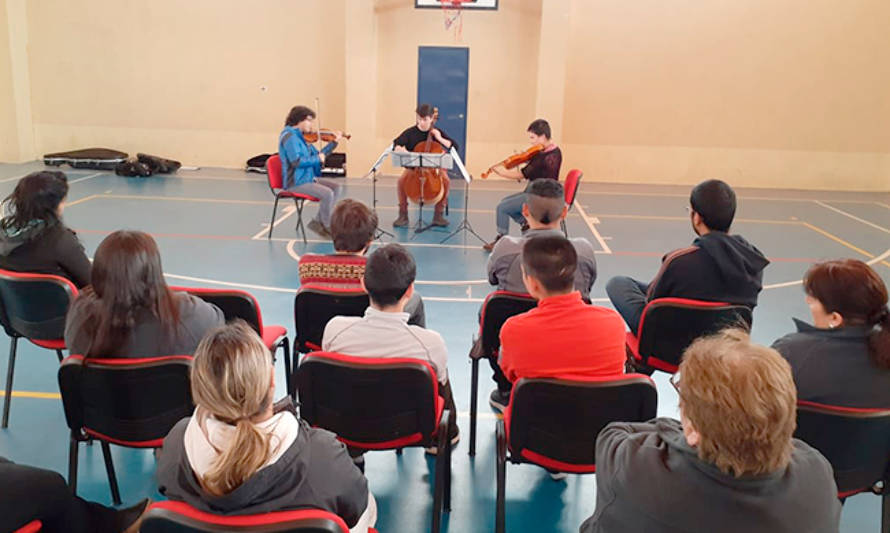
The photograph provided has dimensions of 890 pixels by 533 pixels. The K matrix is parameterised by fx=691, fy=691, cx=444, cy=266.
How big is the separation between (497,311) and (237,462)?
1.93 meters

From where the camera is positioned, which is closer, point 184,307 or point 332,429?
point 332,429

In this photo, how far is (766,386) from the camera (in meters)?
1.33

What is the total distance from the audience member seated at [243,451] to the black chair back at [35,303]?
1.93m

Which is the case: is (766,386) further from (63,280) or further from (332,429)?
(63,280)

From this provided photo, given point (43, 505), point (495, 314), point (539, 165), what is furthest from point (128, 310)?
Result: point (539, 165)

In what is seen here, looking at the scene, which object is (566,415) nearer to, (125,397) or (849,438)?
(849,438)

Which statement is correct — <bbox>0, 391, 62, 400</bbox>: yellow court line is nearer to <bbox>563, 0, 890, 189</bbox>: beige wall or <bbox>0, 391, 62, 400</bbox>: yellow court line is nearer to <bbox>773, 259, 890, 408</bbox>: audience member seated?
<bbox>773, 259, 890, 408</bbox>: audience member seated

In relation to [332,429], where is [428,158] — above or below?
above

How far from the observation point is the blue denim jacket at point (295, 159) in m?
7.39

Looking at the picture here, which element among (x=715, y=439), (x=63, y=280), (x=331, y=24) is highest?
(x=331, y=24)

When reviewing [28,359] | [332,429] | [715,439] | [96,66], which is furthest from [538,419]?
[96,66]

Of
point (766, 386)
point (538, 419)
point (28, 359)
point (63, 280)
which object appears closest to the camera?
point (766, 386)

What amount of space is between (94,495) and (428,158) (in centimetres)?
521

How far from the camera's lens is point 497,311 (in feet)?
10.7
